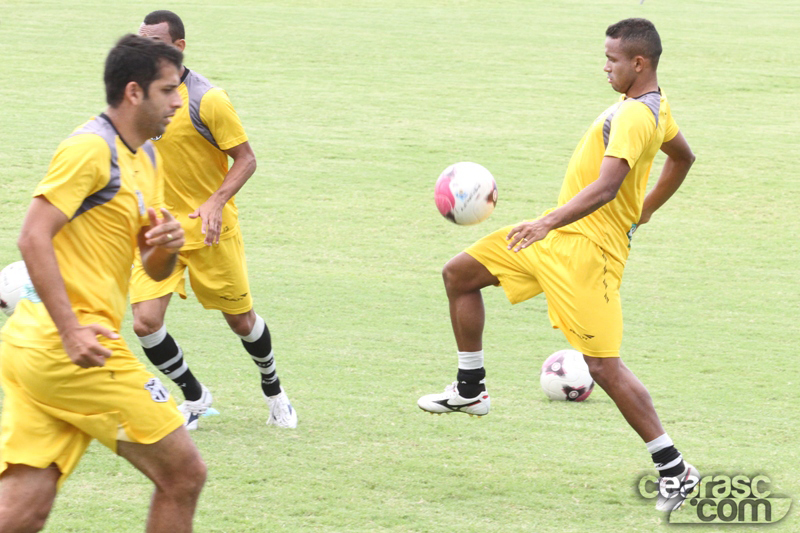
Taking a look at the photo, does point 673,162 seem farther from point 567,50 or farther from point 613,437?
point 567,50

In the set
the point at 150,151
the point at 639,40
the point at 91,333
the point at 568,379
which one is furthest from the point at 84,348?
the point at 568,379

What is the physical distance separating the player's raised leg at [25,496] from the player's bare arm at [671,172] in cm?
357

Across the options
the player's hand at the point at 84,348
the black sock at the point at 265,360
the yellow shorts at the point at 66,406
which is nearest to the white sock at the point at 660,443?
the black sock at the point at 265,360

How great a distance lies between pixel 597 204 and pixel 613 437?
1.78m

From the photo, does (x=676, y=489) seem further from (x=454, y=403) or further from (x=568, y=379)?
(x=568, y=379)

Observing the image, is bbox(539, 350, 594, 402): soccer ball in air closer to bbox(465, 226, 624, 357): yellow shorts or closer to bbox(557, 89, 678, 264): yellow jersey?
bbox(465, 226, 624, 357): yellow shorts

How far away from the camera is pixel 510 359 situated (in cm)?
785

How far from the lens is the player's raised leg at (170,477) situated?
3916mm

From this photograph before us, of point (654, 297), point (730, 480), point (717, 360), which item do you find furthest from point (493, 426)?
point (654, 297)

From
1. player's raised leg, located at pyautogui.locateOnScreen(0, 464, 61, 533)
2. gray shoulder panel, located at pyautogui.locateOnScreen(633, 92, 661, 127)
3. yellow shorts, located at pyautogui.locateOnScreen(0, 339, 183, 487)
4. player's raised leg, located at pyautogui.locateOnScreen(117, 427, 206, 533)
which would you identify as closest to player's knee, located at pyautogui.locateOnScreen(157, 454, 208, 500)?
player's raised leg, located at pyautogui.locateOnScreen(117, 427, 206, 533)

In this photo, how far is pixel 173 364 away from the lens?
6180 millimetres

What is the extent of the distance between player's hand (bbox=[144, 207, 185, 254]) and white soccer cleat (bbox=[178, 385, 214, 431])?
7.48ft

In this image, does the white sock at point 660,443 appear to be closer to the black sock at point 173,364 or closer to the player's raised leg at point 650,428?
the player's raised leg at point 650,428

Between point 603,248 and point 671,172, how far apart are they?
2.96 feet
